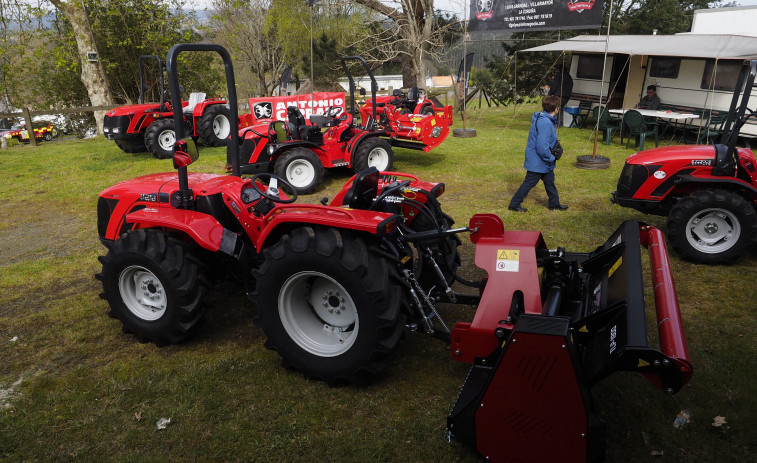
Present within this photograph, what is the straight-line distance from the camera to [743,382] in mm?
3133

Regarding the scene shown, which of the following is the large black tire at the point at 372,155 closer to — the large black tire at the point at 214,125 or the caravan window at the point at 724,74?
the large black tire at the point at 214,125

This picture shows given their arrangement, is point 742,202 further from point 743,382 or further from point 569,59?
point 569,59

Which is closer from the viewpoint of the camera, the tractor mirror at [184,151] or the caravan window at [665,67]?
the tractor mirror at [184,151]

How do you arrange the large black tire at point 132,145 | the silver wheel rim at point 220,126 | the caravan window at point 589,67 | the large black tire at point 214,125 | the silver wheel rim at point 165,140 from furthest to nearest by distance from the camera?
1. the caravan window at point 589,67
2. the silver wheel rim at point 220,126
3. the large black tire at point 214,125
4. the large black tire at point 132,145
5. the silver wheel rim at point 165,140

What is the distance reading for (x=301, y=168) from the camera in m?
7.99

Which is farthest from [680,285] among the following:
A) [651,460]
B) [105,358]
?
[105,358]

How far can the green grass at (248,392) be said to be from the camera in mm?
Result: 2684

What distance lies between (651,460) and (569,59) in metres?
15.9

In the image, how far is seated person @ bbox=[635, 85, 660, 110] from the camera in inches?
Result: 512

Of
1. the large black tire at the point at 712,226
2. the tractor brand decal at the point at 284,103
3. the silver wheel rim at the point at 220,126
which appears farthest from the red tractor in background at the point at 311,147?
the large black tire at the point at 712,226

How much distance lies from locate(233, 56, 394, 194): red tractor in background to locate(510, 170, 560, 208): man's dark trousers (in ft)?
8.50

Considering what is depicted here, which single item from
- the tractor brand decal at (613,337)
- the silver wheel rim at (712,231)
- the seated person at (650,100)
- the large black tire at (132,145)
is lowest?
the large black tire at (132,145)

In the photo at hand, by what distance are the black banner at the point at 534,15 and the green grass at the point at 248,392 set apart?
10.3 m

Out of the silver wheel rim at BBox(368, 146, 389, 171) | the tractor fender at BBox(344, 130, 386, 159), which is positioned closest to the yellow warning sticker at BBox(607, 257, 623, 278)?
the tractor fender at BBox(344, 130, 386, 159)
